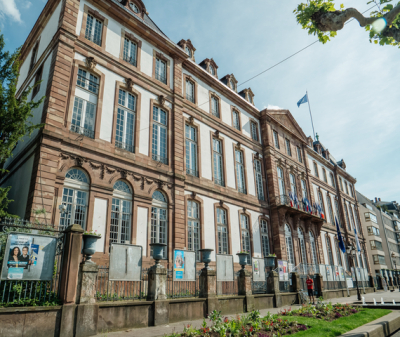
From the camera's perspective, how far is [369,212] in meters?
57.9

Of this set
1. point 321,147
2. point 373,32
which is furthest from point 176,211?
point 321,147

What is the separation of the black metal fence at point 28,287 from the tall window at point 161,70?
536 inches

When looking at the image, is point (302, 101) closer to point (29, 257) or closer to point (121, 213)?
point (121, 213)

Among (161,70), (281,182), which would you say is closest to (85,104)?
(161,70)

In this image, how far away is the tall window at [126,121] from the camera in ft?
55.1

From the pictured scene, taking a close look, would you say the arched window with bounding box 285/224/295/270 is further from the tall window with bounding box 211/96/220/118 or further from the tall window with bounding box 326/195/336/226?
the tall window with bounding box 326/195/336/226

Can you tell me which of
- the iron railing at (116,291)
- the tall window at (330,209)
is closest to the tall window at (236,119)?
the iron railing at (116,291)

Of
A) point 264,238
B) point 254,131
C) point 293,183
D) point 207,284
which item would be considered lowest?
point 207,284

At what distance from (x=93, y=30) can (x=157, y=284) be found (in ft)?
45.3

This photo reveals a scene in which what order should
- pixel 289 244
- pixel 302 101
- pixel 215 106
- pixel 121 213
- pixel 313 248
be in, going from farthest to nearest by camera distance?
pixel 302 101 → pixel 313 248 → pixel 289 244 → pixel 215 106 → pixel 121 213

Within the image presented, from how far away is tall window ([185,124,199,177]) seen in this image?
20.7m

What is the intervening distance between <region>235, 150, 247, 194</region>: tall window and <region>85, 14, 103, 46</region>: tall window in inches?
516

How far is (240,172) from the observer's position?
2511 centimetres

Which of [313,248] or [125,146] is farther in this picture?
[313,248]
